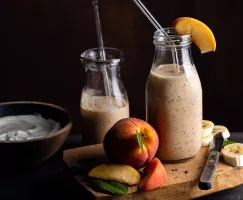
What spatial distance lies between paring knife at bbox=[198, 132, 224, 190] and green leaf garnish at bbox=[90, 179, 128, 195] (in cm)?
14

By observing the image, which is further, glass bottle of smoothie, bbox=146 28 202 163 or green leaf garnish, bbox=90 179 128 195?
glass bottle of smoothie, bbox=146 28 202 163

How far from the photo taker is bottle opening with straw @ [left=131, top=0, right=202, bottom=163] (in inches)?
50.1

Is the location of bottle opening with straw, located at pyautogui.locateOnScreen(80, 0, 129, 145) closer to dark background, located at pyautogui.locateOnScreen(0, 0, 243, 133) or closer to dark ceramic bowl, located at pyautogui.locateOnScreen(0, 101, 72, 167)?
dark ceramic bowl, located at pyautogui.locateOnScreen(0, 101, 72, 167)

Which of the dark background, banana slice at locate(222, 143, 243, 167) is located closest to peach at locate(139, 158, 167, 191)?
banana slice at locate(222, 143, 243, 167)

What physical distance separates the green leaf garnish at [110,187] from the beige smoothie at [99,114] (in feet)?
0.78

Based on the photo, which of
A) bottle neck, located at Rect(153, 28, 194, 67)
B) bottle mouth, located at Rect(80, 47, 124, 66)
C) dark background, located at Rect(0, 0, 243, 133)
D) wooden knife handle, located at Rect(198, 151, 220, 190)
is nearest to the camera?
wooden knife handle, located at Rect(198, 151, 220, 190)

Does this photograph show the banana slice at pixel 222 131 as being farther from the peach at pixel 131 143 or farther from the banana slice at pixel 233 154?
the peach at pixel 131 143

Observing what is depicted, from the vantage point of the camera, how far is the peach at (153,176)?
1.18m

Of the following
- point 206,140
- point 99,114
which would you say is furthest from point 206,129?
point 99,114

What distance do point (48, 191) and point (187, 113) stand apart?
12.9 inches

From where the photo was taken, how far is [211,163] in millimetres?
1260

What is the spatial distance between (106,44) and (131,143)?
Result: 867 millimetres

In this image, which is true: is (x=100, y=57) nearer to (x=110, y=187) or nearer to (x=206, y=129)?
(x=206, y=129)

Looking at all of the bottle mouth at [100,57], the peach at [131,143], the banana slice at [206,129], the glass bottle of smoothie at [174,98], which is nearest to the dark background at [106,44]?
the bottle mouth at [100,57]
